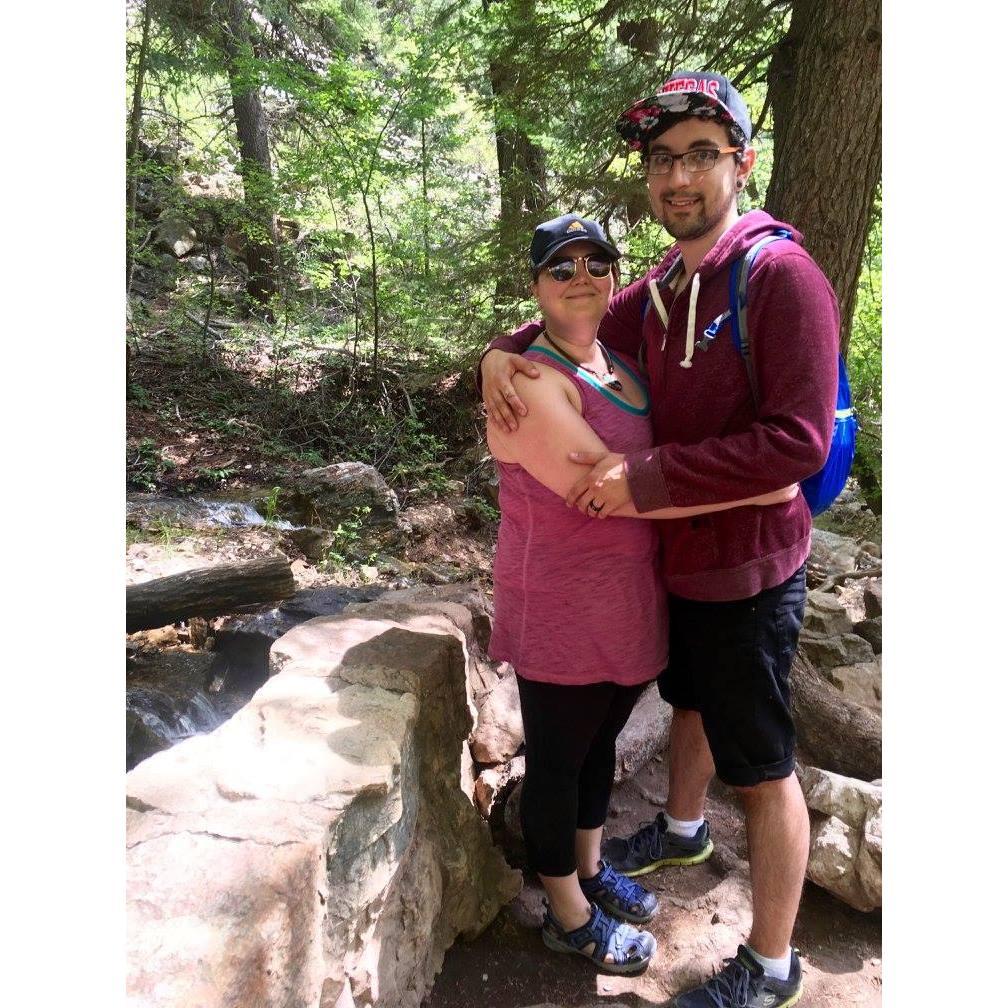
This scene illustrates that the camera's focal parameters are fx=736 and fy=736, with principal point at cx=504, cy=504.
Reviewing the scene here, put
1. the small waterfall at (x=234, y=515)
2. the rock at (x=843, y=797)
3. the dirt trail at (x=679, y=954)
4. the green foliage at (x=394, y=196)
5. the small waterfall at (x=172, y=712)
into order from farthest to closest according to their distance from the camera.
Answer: the small waterfall at (x=234, y=515), the green foliage at (x=394, y=196), the small waterfall at (x=172, y=712), the rock at (x=843, y=797), the dirt trail at (x=679, y=954)

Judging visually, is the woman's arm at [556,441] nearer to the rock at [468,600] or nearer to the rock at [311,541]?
the rock at [468,600]

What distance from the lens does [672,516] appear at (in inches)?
74.2

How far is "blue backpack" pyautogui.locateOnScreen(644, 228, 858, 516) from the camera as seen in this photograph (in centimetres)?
185

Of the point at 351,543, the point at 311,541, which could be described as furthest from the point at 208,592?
the point at 351,543

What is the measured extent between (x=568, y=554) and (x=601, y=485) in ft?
0.88

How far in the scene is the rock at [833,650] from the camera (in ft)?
13.6

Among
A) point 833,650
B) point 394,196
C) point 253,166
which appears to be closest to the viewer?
point 833,650

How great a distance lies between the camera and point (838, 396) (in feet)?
6.86

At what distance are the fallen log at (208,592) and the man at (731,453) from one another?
3.36m

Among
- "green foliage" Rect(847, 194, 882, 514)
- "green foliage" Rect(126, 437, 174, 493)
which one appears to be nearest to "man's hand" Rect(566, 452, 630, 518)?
"green foliage" Rect(847, 194, 882, 514)

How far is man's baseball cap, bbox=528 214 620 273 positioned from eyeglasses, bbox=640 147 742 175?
256 millimetres

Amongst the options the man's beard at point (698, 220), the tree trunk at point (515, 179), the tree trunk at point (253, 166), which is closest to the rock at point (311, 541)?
the tree trunk at point (515, 179)

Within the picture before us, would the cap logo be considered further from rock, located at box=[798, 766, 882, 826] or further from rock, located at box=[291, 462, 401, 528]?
rock, located at box=[291, 462, 401, 528]

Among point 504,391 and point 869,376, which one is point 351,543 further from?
point 504,391
